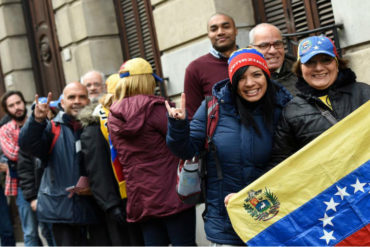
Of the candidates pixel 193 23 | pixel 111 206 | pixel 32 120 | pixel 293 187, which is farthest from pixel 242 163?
pixel 193 23

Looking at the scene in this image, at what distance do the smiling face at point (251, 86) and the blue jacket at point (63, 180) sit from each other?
232 cm

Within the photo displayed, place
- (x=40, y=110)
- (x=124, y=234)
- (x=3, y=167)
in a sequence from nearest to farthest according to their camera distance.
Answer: (x=40, y=110), (x=124, y=234), (x=3, y=167)

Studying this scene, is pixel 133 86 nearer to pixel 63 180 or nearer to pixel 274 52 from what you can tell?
pixel 274 52

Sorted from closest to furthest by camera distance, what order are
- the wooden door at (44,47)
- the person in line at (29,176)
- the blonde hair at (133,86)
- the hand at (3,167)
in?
the blonde hair at (133,86)
the person in line at (29,176)
the hand at (3,167)
the wooden door at (44,47)

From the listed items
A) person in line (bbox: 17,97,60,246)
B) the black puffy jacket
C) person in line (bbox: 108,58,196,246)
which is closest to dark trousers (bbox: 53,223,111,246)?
person in line (bbox: 17,97,60,246)

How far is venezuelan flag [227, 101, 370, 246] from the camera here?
329 cm

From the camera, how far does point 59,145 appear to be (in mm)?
5645

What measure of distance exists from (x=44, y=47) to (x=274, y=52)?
6.83 meters

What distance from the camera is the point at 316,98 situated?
3436 mm

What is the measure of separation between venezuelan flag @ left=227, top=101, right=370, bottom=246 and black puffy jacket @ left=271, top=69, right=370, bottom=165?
99 millimetres

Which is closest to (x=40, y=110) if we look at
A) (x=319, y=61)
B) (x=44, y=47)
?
(x=319, y=61)

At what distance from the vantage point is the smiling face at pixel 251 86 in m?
3.67

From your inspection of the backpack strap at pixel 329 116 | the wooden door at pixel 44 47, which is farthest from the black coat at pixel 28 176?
the wooden door at pixel 44 47

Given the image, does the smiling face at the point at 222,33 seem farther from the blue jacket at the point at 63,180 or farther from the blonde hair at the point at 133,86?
the blue jacket at the point at 63,180
